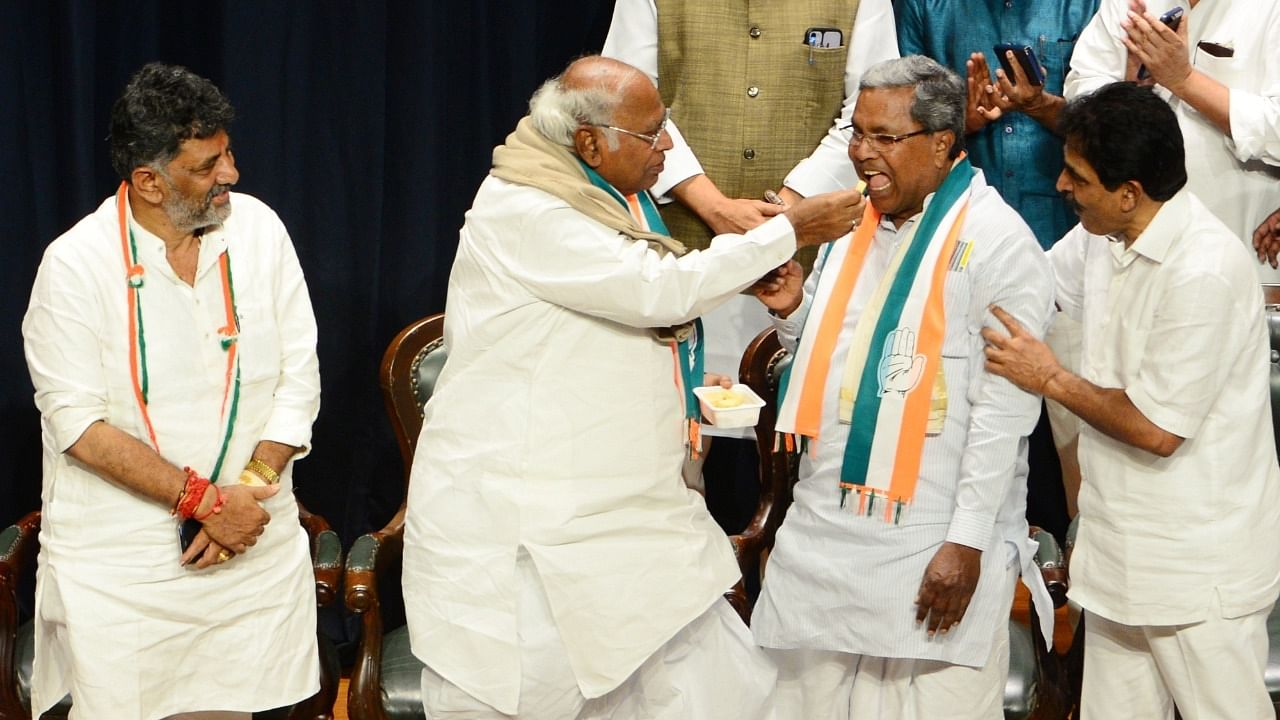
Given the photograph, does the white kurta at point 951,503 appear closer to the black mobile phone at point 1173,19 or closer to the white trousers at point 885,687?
the white trousers at point 885,687

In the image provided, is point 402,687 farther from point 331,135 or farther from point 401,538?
point 331,135

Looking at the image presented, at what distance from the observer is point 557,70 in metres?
4.84

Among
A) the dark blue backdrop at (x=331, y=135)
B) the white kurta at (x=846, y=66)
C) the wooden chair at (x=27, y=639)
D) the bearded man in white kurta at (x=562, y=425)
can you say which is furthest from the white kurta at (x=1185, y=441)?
the dark blue backdrop at (x=331, y=135)

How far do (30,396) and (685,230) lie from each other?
192 cm

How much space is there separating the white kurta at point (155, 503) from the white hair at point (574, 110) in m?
0.79

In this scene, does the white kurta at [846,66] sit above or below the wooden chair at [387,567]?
above

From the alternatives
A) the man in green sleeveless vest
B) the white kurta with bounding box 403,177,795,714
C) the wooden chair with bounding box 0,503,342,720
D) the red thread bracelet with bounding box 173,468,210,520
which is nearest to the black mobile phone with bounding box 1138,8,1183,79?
the man in green sleeveless vest

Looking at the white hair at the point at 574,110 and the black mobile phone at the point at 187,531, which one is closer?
the white hair at the point at 574,110

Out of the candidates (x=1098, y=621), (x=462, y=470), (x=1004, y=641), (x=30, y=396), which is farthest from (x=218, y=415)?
(x=1098, y=621)

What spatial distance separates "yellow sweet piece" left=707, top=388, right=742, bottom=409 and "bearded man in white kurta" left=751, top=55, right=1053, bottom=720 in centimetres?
14

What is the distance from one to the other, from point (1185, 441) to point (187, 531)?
86.5 inches

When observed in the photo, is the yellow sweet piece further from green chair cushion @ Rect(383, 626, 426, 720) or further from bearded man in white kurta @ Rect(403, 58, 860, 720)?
green chair cushion @ Rect(383, 626, 426, 720)

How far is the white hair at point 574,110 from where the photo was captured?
328cm

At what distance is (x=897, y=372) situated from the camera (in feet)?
11.2
